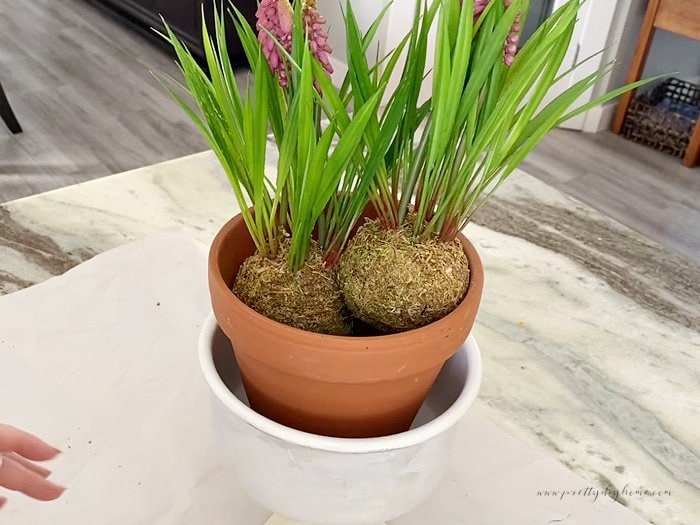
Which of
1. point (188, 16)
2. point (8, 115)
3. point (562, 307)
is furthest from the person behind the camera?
point (188, 16)

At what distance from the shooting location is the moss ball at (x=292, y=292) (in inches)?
16.6

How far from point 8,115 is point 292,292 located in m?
1.69

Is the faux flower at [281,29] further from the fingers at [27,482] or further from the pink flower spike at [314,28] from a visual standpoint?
the fingers at [27,482]

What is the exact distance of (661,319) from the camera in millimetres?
666

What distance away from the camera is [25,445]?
Result: 527 mm

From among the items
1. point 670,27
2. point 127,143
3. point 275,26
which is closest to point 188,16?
Answer: point 127,143

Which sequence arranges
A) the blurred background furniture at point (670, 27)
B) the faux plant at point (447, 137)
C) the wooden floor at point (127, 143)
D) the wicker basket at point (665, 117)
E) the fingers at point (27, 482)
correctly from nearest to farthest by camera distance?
the faux plant at point (447, 137)
the fingers at point (27, 482)
the wooden floor at point (127, 143)
the blurred background furniture at point (670, 27)
the wicker basket at point (665, 117)

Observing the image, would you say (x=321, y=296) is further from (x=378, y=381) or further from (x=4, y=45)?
(x=4, y=45)

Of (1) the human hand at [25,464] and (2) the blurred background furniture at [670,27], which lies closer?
(1) the human hand at [25,464]

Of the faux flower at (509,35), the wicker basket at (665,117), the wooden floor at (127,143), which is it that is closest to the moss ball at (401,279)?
the faux flower at (509,35)

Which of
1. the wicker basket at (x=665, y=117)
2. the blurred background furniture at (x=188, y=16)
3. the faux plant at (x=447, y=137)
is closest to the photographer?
the faux plant at (x=447, y=137)

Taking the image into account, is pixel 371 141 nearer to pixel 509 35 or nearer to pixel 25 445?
pixel 509 35

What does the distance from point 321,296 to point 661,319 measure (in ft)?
1.29

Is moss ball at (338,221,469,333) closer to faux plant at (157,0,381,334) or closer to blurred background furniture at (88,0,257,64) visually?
faux plant at (157,0,381,334)
